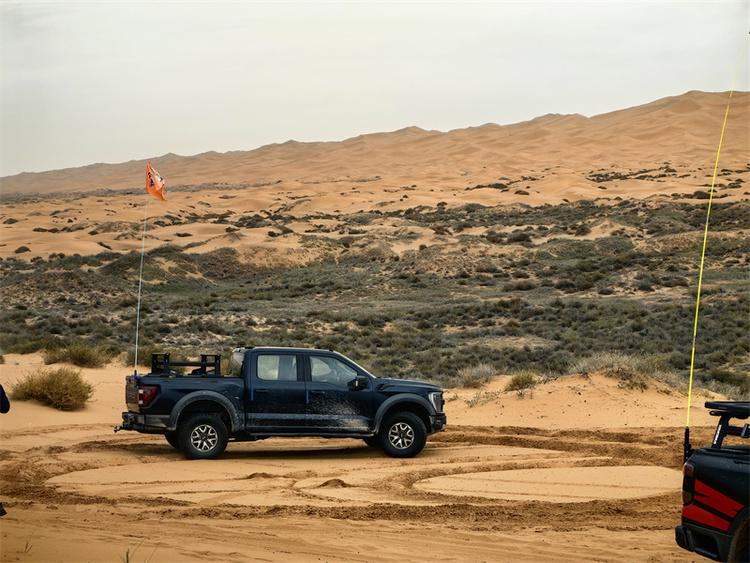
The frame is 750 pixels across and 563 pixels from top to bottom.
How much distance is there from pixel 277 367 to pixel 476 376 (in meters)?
10.4

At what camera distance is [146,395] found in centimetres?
1189

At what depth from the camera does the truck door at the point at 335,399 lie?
40.4ft

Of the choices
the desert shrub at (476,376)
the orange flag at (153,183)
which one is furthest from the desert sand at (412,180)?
the desert shrub at (476,376)

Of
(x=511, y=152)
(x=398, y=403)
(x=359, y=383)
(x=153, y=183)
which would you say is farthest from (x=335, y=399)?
(x=511, y=152)

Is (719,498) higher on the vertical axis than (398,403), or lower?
higher

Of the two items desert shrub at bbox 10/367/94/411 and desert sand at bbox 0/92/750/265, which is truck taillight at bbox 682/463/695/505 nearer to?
desert shrub at bbox 10/367/94/411

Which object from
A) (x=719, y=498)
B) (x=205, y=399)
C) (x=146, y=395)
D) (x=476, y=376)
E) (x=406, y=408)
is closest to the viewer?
(x=719, y=498)

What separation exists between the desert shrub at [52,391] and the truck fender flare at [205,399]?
18.6ft

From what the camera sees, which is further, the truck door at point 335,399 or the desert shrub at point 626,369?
the desert shrub at point 626,369

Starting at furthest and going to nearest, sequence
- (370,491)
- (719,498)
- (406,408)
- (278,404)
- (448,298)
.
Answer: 1. (448,298)
2. (406,408)
3. (278,404)
4. (370,491)
5. (719,498)

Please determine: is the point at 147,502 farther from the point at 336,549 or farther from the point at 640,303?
the point at 640,303

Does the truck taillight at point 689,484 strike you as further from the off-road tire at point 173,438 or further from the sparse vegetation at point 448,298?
the sparse vegetation at point 448,298

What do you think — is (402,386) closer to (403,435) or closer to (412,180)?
(403,435)

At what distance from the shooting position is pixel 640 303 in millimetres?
36438
